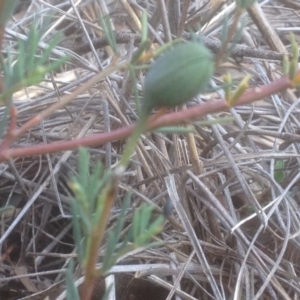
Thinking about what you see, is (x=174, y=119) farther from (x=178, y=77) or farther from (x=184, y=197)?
(x=184, y=197)

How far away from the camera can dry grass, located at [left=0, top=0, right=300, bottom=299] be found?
74cm

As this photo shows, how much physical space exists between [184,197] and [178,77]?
1.59 ft

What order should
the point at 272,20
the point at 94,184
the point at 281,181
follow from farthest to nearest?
the point at 272,20
the point at 281,181
the point at 94,184

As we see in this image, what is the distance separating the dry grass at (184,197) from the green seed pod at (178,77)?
14.1 inches

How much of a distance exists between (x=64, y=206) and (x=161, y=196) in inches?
7.4

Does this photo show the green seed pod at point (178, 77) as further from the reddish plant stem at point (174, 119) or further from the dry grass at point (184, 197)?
the dry grass at point (184, 197)

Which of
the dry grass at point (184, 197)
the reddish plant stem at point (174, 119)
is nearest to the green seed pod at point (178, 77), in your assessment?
the reddish plant stem at point (174, 119)

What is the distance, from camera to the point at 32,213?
0.89m

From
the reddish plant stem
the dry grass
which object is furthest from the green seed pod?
the dry grass

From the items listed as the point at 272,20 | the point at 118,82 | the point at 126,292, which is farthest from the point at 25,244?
the point at 272,20

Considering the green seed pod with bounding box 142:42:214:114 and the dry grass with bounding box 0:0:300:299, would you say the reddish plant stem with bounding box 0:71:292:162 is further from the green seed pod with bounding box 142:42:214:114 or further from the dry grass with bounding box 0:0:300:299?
the dry grass with bounding box 0:0:300:299

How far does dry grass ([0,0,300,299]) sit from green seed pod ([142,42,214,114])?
14.1 inches

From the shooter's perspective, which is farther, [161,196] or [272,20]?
[272,20]

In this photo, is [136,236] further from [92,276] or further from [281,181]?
[281,181]
